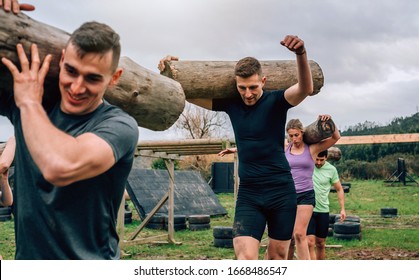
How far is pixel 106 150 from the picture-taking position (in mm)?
1887

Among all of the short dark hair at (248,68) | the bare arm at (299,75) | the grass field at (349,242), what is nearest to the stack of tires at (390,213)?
the grass field at (349,242)

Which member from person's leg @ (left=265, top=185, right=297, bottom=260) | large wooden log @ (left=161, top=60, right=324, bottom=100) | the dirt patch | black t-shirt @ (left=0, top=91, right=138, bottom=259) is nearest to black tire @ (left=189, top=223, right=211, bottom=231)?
the dirt patch

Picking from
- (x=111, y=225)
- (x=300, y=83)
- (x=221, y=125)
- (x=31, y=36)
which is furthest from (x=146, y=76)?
(x=221, y=125)

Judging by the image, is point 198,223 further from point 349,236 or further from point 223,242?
point 349,236

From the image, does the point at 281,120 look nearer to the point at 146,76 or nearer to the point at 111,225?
the point at 146,76

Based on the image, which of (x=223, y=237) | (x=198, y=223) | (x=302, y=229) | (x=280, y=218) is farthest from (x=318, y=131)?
(x=198, y=223)

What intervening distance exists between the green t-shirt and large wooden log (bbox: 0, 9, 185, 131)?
14.1 ft

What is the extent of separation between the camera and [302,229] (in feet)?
19.9

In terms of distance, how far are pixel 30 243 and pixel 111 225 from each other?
295 millimetres

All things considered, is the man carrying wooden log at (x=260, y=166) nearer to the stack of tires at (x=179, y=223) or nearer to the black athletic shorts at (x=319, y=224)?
the black athletic shorts at (x=319, y=224)

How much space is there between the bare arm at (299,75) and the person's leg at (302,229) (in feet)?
7.67

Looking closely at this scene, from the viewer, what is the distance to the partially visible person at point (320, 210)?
22.6 feet

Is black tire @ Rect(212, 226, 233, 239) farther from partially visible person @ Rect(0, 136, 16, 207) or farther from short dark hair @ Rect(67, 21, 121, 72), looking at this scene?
short dark hair @ Rect(67, 21, 121, 72)

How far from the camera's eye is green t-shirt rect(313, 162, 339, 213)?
23.1 ft
